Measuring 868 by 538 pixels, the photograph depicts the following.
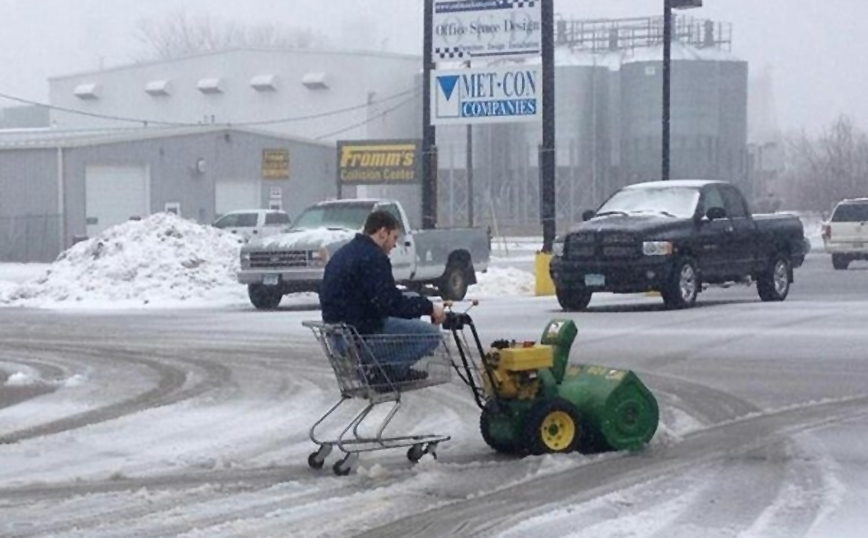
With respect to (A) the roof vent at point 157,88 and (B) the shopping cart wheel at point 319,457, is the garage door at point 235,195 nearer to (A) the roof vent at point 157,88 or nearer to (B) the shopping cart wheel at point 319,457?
(A) the roof vent at point 157,88

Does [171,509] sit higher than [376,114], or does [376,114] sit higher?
[376,114]

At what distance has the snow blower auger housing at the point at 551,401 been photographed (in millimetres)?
10414

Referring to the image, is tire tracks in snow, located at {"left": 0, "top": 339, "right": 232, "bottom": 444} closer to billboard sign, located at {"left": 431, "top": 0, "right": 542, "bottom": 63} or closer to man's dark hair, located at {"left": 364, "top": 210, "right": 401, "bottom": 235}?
man's dark hair, located at {"left": 364, "top": 210, "right": 401, "bottom": 235}

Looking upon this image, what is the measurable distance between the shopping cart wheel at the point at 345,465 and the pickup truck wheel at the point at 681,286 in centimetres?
1372

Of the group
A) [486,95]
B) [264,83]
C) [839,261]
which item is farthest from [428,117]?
[264,83]

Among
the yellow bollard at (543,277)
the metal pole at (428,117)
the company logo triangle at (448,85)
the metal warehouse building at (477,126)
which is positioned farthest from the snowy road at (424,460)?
the metal warehouse building at (477,126)

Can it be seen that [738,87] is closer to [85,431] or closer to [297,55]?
[297,55]

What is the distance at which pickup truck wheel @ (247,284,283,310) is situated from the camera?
27.1 m

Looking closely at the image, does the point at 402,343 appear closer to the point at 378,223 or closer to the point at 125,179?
the point at 378,223

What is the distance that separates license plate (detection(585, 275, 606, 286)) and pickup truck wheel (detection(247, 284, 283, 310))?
594 cm

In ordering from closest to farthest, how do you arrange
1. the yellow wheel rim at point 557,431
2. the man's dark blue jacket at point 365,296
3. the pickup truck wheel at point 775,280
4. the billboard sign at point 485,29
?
1. the man's dark blue jacket at point 365,296
2. the yellow wheel rim at point 557,431
3. the pickup truck wheel at point 775,280
4. the billboard sign at point 485,29

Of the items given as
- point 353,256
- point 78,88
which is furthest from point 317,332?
point 78,88

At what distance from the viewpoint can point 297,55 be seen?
84000mm

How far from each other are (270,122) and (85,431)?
237ft
